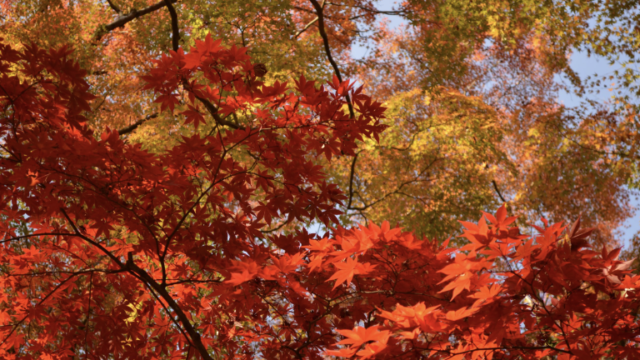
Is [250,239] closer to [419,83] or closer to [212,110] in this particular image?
[212,110]

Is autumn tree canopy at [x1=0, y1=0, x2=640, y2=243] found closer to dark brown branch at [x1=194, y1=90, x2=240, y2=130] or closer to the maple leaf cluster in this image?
dark brown branch at [x1=194, y1=90, x2=240, y2=130]

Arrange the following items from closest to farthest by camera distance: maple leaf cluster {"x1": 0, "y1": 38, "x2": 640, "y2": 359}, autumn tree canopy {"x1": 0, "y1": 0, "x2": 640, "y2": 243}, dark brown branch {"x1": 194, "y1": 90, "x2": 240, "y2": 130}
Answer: maple leaf cluster {"x1": 0, "y1": 38, "x2": 640, "y2": 359} → dark brown branch {"x1": 194, "y1": 90, "x2": 240, "y2": 130} → autumn tree canopy {"x1": 0, "y1": 0, "x2": 640, "y2": 243}

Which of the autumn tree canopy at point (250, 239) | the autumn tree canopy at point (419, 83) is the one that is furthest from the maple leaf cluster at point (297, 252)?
the autumn tree canopy at point (419, 83)

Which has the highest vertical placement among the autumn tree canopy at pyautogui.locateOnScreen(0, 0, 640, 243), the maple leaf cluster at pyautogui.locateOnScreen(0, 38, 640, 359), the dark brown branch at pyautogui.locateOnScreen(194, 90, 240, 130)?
the autumn tree canopy at pyautogui.locateOnScreen(0, 0, 640, 243)

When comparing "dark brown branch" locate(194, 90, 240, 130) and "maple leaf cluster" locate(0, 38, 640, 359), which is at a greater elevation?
"dark brown branch" locate(194, 90, 240, 130)

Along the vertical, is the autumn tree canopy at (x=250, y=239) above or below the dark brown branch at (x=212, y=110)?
below

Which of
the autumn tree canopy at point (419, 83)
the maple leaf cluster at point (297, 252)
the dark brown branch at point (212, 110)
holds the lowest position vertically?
the maple leaf cluster at point (297, 252)

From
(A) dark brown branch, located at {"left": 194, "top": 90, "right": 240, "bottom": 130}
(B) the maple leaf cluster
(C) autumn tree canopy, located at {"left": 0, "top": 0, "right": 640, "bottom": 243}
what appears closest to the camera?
(B) the maple leaf cluster

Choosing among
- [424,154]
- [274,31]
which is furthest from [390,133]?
[274,31]

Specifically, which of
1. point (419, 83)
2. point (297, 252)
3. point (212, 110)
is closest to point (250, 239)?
point (297, 252)

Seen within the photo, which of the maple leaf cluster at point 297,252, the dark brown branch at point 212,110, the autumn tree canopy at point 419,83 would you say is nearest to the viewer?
the maple leaf cluster at point 297,252

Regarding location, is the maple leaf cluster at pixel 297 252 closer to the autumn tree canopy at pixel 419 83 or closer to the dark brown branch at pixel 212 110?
the dark brown branch at pixel 212 110

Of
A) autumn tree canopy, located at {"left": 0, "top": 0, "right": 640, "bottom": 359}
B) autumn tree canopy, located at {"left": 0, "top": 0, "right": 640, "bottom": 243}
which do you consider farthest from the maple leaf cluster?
autumn tree canopy, located at {"left": 0, "top": 0, "right": 640, "bottom": 243}

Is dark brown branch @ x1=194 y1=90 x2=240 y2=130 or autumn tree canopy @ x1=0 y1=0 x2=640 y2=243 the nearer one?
dark brown branch @ x1=194 y1=90 x2=240 y2=130
